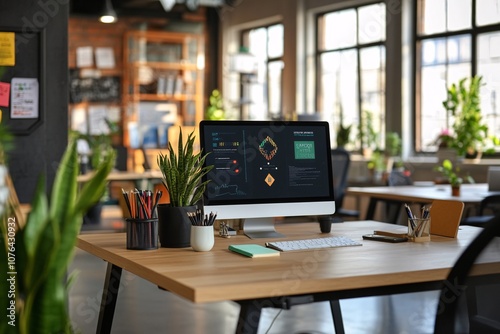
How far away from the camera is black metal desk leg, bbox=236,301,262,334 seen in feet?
6.94

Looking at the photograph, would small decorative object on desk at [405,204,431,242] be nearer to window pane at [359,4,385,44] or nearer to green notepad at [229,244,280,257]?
green notepad at [229,244,280,257]

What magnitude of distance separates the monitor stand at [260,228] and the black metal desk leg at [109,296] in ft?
1.75

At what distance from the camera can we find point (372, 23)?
1044 cm

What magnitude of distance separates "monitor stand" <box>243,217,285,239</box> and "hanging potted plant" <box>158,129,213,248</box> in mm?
295

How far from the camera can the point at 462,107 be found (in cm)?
802

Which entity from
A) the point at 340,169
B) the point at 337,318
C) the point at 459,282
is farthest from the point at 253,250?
the point at 340,169

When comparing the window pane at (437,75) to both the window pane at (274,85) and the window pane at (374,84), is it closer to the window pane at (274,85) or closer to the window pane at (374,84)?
the window pane at (374,84)

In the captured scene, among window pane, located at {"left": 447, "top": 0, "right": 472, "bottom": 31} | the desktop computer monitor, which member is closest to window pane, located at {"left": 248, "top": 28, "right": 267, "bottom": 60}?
window pane, located at {"left": 447, "top": 0, "right": 472, "bottom": 31}

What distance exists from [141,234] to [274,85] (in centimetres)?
1013

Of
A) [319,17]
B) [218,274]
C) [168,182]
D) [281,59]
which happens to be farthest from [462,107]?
[218,274]

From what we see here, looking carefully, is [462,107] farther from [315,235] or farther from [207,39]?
[207,39]

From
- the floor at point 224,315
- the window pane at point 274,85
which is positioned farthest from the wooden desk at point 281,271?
the window pane at point 274,85

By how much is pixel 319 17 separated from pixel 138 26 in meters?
3.19

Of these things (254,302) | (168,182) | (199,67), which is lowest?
(254,302)
